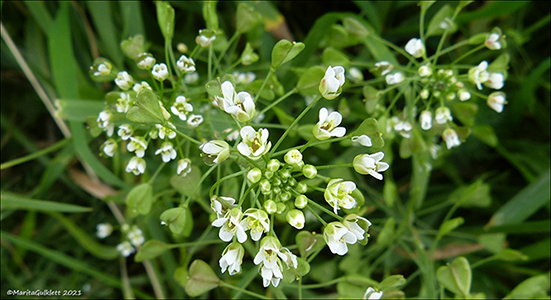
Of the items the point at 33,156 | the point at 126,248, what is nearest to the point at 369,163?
the point at 126,248

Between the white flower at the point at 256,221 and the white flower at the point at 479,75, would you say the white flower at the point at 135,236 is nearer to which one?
the white flower at the point at 256,221

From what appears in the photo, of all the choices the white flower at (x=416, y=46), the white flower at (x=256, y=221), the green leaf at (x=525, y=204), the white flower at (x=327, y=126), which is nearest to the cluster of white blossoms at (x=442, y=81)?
the white flower at (x=416, y=46)

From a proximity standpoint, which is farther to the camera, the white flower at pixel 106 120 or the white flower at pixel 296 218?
the white flower at pixel 106 120

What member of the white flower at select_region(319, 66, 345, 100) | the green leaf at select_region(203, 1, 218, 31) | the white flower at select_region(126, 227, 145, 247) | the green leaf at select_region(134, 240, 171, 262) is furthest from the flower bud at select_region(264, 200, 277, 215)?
the white flower at select_region(126, 227, 145, 247)

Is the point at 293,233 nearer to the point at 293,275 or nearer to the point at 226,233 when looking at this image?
the point at 293,275

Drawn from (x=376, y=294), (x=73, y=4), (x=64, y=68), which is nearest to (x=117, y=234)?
(x=64, y=68)

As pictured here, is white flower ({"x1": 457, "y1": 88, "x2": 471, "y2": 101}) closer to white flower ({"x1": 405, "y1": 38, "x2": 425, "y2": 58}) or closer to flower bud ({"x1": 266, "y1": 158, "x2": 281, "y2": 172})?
white flower ({"x1": 405, "y1": 38, "x2": 425, "y2": 58})
